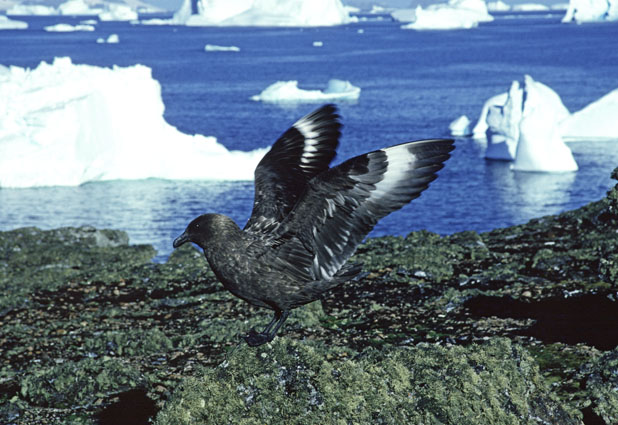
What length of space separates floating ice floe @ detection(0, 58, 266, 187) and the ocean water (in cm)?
115

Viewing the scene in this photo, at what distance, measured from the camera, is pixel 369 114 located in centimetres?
7381

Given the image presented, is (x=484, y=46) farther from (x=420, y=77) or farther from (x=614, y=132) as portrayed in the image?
(x=614, y=132)

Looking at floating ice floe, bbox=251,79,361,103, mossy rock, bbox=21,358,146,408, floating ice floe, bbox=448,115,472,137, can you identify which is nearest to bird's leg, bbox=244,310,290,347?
mossy rock, bbox=21,358,146,408

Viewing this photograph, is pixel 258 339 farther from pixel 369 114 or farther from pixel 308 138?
pixel 369 114

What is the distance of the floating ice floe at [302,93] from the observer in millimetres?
81625

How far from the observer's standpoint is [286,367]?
6.56 meters

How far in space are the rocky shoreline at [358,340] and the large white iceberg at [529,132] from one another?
29419 millimetres

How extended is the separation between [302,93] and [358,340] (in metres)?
73.5

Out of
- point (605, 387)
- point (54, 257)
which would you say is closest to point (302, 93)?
point (54, 257)

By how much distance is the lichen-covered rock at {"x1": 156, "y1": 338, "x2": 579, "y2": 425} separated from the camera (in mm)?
6355

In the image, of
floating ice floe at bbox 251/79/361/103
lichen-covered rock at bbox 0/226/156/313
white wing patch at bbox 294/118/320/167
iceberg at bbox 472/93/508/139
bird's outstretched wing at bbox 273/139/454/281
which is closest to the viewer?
bird's outstretched wing at bbox 273/139/454/281

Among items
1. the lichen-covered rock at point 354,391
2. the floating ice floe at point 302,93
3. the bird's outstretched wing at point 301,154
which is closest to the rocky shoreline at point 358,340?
the lichen-covered rock at point 354,391

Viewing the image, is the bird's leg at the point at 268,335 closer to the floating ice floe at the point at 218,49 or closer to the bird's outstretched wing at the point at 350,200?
the bird's outstretched wing at the point at 350,200

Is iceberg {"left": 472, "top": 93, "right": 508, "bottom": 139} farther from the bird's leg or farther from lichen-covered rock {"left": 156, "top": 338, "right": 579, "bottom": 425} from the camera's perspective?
the bird's leg
